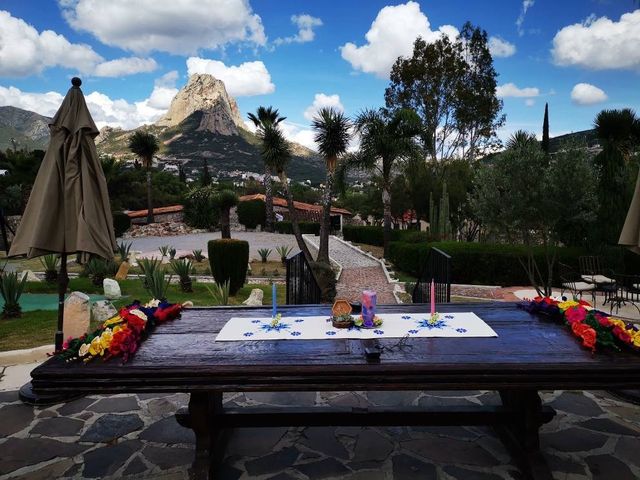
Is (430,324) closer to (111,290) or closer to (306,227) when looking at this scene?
(111,290)

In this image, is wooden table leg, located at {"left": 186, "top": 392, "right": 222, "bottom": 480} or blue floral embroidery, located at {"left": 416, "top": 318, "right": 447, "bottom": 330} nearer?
wooden table leg, located at {"left": 186, "top": 392, "right": 222, "bottom": 480}

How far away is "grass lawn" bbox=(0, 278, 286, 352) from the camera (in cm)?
615

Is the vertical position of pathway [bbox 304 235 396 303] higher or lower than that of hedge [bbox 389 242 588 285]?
lower

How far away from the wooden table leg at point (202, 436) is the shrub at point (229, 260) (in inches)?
322

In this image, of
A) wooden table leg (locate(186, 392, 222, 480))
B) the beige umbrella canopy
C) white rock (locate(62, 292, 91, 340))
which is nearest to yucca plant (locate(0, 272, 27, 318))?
white rock (locate(62, 292, 91, 340))

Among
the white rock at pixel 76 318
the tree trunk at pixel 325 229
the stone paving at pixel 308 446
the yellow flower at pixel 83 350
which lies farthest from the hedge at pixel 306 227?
the yellow flower at pixel 83 350

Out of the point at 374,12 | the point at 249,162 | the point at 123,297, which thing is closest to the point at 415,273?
the point at 123,297

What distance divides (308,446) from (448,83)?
29.9 metres

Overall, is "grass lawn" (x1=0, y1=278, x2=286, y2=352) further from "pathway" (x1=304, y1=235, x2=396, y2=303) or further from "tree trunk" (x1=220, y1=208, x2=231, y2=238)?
"pathway" (x1=304, y1=235, x2=396, y2=303)

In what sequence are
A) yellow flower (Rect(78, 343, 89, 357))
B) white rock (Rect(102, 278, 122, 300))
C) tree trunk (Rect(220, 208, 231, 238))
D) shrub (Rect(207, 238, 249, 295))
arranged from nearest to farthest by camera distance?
yellow flower (Rect(78, 343, 89, 357)) → white rock (Rect(102, 278, 122, 300)) → shrub (Rect(207, 238, 249, 295)) → tree trunk (Rect(220, 208, 231, 238))

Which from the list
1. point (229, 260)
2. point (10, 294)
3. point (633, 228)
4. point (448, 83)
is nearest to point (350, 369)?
point (633, 228)

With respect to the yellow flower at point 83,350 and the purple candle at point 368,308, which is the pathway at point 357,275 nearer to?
the purple candle at point 368,308

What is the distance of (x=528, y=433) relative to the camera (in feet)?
9.76

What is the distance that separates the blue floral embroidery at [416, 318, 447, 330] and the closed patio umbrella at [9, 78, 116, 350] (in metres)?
2.81
